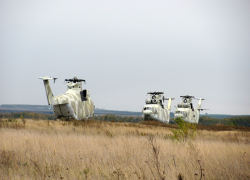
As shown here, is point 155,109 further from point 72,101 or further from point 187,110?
point 72,101

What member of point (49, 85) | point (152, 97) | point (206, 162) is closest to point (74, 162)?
point (206, 162)

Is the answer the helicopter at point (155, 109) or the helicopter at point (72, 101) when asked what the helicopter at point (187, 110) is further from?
the helicopter at point (72, 101)

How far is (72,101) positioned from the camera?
70.1ft

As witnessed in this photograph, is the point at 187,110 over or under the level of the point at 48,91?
under

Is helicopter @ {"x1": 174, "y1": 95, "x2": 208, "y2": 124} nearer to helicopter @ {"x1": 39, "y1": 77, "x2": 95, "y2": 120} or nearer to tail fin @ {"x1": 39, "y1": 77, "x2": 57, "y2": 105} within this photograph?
helicopter @ {"x1": 39, "y1": 77, "x2": 95, "y2": 120}

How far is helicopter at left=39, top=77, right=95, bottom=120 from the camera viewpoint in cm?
1959

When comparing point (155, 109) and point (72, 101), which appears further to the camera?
point (155, 109)

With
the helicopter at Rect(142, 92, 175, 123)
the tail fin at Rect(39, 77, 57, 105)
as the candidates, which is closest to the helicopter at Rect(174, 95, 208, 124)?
the helicopter at Rect(142, 92, 175, 123)

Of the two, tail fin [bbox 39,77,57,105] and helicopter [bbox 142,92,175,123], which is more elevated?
tail fin [bbox 39,77,57,105]

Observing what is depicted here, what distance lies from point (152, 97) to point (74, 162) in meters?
31.4

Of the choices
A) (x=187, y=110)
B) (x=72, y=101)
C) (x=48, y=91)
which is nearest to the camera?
(x=48, y=91)

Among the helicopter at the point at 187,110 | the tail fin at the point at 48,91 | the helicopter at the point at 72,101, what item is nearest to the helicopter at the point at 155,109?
the helicopter at the point at 187,110

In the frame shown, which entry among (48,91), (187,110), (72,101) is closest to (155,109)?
(187,110)

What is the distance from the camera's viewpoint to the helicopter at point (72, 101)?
19587 millimetres
